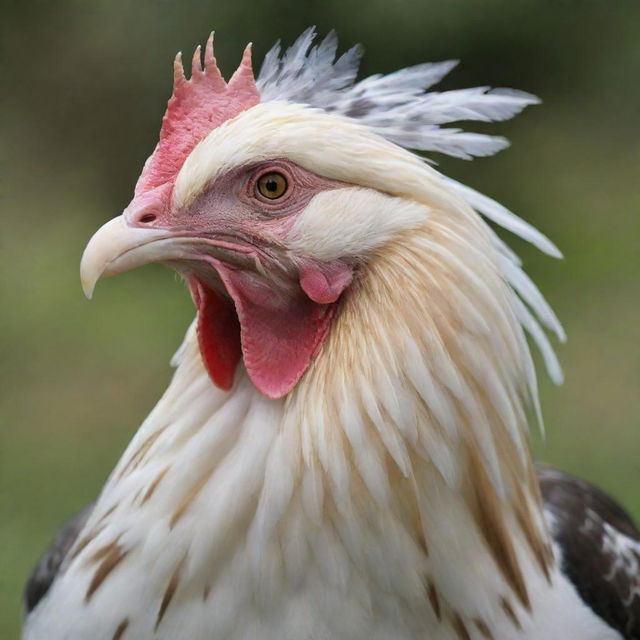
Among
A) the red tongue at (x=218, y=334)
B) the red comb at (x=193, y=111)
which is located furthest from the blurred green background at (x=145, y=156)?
the red comb at (x=193, y=111)

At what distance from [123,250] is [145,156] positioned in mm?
4570

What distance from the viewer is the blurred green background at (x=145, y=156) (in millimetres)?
5172

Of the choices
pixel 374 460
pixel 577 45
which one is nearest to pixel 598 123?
pixel 577 45

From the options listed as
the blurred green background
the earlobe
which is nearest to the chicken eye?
the earlobe

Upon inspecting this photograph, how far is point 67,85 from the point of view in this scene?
621cm

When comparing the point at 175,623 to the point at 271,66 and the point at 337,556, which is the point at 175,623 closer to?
the point at 337,556

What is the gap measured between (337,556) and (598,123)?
5331mm

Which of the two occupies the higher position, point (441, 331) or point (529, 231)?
point (529, 231)

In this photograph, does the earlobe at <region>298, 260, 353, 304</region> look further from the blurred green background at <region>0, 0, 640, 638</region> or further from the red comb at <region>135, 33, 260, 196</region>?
the blurred green background at <region>0, 0, 640, 638</region>

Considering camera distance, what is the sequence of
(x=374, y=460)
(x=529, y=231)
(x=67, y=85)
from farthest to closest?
(x=67, y=85)
(x=529, y=231)
(x=374, y=460)

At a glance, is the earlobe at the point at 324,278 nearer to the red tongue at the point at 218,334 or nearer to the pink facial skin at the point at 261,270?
the pink facial skin at the point at 261,270

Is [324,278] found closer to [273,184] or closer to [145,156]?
[273,184]

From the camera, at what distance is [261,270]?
1835 mm

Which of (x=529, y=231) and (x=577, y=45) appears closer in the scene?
(x=529, y=231)
